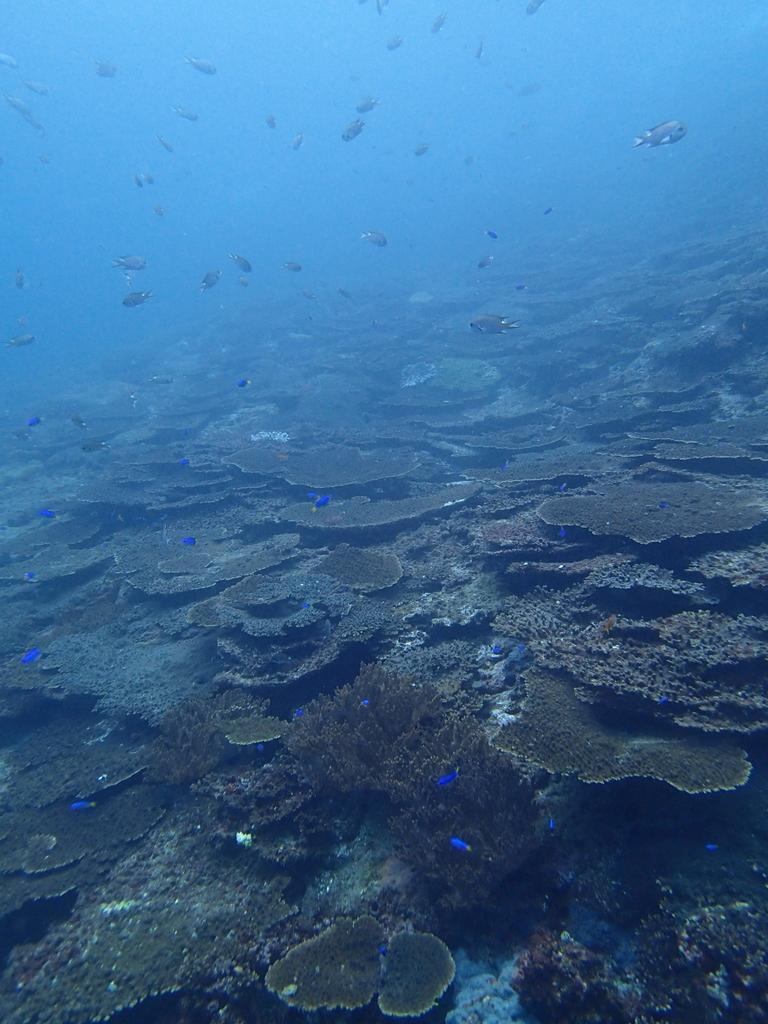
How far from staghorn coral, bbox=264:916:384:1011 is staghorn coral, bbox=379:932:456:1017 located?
0.38 feet

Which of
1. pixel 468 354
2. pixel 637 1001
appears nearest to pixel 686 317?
pixel 468 354

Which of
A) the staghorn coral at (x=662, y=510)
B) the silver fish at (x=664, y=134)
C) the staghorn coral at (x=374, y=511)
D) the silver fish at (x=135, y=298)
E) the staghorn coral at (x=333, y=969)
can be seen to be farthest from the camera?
the silver fish at (x=135, y=298)

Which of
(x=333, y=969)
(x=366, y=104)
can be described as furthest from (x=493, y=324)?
(x=366, y=104)

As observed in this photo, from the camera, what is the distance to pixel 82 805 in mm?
5328

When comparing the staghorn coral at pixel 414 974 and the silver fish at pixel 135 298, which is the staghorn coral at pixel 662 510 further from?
the silver fish at pixel 135 298

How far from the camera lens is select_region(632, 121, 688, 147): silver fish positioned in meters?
9.91

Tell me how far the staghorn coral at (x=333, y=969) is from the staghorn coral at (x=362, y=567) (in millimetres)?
4071

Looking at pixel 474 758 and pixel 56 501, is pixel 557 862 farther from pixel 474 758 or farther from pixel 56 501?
pixel 56 501

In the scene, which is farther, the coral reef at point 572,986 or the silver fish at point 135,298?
the silver fish at point 135,298

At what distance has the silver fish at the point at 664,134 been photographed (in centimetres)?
991

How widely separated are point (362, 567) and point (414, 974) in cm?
498

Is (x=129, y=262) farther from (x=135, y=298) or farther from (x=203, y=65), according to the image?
(x=203, y=65)

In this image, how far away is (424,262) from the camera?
49.9m

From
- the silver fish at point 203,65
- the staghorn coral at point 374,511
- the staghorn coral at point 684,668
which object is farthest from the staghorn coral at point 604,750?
the silver fish at point 203,65
